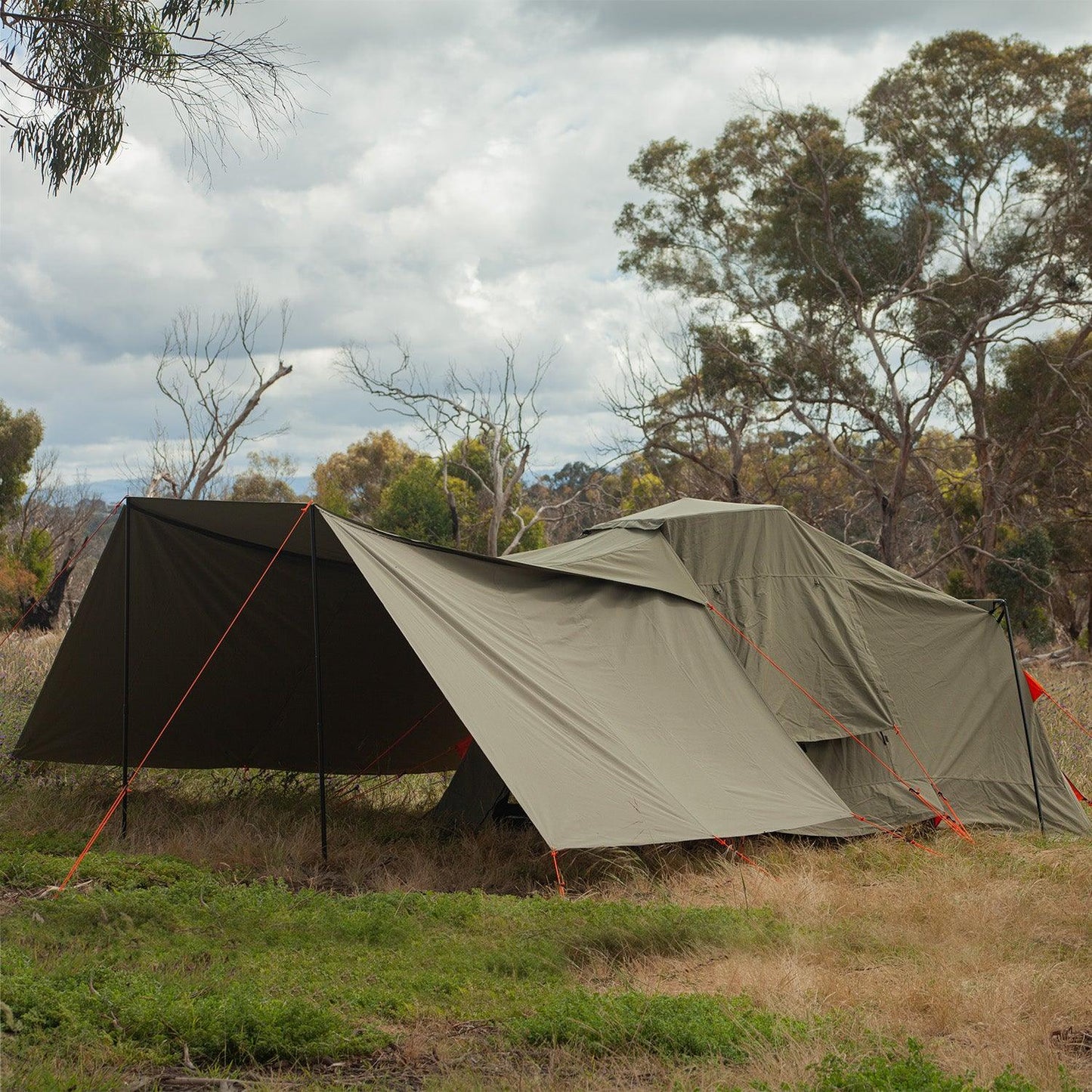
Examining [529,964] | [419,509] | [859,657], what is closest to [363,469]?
[419,509]

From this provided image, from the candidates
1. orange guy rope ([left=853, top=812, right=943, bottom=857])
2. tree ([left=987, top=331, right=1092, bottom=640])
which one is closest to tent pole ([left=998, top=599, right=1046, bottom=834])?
orange guy rope ([left=853, top=812, right=943, bottom=857])

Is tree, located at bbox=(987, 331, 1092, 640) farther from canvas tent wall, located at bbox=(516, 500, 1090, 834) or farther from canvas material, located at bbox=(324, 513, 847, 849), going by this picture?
canvas material, located at bbox=(324, 513, 847, 849)

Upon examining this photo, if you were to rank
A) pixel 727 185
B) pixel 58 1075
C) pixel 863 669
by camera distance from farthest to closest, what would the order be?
pixel 727 185 < pixel 863 669 < pixel 58 1075

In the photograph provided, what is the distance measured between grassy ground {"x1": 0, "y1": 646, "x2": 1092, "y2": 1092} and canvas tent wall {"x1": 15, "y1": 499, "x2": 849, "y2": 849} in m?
0.39

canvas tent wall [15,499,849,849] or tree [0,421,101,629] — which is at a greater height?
tree [0,421,101,629]

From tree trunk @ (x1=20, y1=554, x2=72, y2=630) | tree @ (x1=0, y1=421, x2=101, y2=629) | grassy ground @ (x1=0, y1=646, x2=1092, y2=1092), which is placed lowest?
grassy ground @ (x1=0, y1=646, x2=1092, y2=1092)

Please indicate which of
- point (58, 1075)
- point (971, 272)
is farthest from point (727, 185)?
point (58, 1075)

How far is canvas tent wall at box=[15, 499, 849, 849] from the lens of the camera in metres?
4.68

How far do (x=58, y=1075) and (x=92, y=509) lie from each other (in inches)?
925

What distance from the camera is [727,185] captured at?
1812 centimetres

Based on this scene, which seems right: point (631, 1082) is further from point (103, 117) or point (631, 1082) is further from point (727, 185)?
point (727, 185)

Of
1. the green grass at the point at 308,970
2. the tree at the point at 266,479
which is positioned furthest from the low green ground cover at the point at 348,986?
the tree at the point at 266,479

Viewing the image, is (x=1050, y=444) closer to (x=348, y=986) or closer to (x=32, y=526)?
(x=348, y=986)

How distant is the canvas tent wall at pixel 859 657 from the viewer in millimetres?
5848
